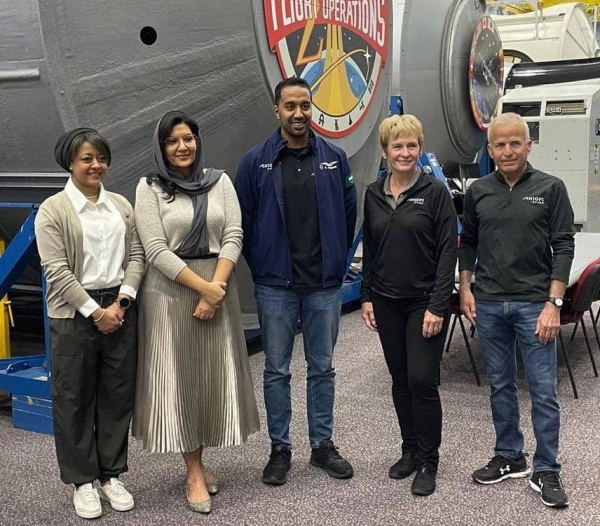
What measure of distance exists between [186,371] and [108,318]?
0.92ft

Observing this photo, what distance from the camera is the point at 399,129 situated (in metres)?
2.31

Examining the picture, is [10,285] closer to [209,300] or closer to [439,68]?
[209,300]

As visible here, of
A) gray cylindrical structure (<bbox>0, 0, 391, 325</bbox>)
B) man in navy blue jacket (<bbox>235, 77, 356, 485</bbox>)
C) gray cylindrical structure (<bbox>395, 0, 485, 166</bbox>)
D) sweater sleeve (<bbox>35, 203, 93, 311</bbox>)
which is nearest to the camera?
sweater sleeve (<bbox>35, 203, 93, 311</bbox>)

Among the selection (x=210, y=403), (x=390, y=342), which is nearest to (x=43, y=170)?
(x=210, y=403)

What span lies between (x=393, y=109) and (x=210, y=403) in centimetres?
328

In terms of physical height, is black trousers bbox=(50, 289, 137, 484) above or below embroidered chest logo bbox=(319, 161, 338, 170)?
below

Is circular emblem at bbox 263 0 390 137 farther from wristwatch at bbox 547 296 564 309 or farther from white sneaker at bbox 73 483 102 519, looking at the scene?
white sneaker at bbox 73 483 102 519

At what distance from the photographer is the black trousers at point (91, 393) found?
7.41ft

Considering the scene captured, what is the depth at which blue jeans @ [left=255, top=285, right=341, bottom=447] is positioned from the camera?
97.9 inches

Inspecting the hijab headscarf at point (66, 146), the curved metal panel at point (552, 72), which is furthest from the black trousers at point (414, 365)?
the curved metal panel at point (552, 72)

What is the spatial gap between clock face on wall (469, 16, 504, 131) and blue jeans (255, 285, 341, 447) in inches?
149

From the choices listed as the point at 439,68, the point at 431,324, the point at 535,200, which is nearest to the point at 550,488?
the point at 431,324

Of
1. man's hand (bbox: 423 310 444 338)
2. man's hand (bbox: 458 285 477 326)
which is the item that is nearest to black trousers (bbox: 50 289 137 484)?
man's hand (bbox: 423 310 444 338)

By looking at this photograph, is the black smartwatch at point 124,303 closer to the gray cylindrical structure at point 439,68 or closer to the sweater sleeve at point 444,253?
the sweater sleeve at point 444,253
